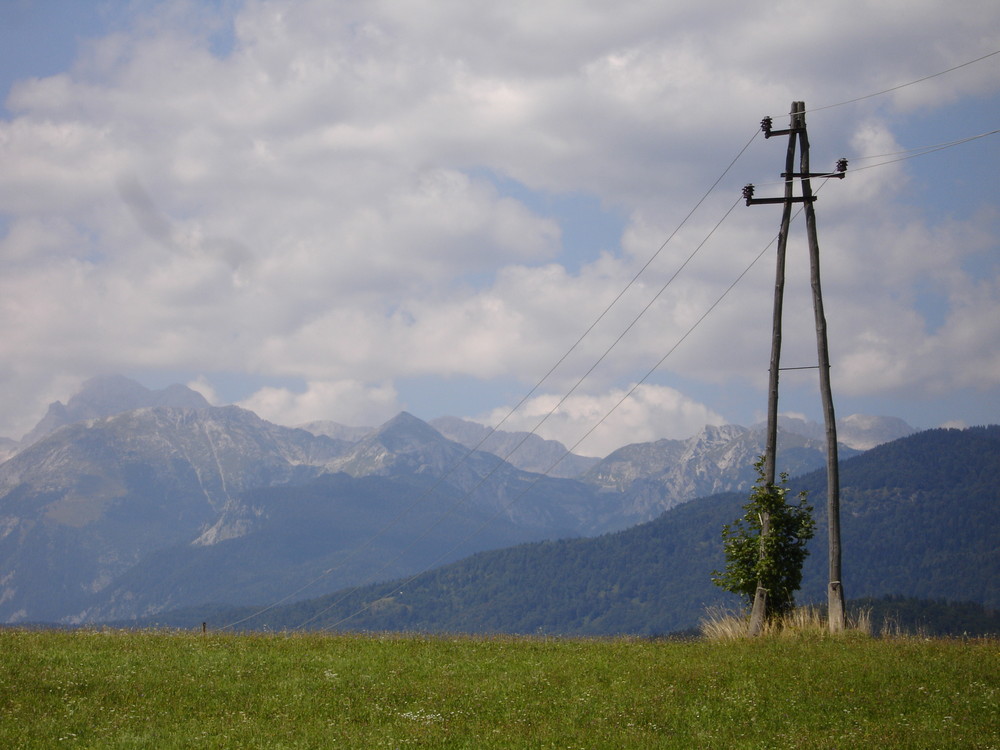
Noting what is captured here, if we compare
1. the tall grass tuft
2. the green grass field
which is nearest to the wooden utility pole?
the tall grass tuft

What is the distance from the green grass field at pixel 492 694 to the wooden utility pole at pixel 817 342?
131 inches

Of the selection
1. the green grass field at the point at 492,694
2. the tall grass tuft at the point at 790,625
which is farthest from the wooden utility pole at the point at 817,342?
the green grass field at the point at 492,694

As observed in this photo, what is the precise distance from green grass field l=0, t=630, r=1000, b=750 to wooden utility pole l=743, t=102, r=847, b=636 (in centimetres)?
333

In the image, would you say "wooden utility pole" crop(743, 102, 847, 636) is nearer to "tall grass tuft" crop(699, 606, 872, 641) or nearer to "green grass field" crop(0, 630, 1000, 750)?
"tall grass tuft" crop(699, 606, 872, 641)

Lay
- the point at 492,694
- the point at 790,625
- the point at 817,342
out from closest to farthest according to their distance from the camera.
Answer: the point at 492,694 → the point at 790,625 → the point at 817,342

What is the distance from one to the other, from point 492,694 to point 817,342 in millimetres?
16127

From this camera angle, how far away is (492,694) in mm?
20656

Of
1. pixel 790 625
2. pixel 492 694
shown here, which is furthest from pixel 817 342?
pixel 492 694

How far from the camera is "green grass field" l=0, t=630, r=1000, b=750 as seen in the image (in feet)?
57.6

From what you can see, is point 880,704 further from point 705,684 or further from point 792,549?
point 792,549

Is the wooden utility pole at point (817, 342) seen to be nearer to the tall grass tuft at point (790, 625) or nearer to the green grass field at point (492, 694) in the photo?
the tall grass tuft at point (790, 625)

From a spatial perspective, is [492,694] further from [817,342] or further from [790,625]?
[817,342]

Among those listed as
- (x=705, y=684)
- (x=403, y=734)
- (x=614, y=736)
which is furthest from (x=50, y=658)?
(x=705, y=684)

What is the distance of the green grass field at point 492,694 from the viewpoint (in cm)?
1755
